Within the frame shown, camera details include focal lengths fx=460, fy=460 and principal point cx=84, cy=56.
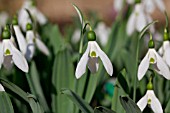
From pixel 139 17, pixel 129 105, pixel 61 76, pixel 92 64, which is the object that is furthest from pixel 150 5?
pixel 129 105

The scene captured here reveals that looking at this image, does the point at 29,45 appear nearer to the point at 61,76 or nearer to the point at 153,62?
the point at 61,76

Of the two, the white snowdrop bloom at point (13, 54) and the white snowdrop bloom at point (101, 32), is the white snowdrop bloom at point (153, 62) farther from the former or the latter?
the white snowdrop bloom at point (101, 32)

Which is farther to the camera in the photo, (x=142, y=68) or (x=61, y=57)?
(x=61, y=57)

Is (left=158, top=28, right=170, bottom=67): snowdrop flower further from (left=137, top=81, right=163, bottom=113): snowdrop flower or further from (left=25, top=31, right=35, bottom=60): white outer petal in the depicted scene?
(left=25, top=31, right=35, bottom=60): white outer petal

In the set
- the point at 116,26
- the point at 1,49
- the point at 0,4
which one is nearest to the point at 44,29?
the point at 116,26

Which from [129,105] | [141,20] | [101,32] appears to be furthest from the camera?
[101,32]

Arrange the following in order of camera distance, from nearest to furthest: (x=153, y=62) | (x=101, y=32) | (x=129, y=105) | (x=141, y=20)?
(x=129, y=105) → (x=153, y=62) → (x=141, y=20) → (x=101, y=32)

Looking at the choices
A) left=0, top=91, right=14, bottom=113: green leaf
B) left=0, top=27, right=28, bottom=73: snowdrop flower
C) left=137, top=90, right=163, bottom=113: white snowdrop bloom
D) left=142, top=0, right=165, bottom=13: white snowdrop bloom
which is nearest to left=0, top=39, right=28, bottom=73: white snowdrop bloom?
left=0, top=27, right=28, bottom=73: snowdrop flower

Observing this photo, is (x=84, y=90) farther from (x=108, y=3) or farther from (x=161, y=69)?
(x=108, y=3)

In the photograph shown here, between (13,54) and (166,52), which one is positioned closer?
(13,54)
